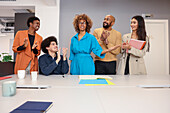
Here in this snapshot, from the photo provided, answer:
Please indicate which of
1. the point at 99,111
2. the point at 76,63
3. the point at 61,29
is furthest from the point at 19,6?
the point at 99,111

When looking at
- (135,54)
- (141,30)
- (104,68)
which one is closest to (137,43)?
(135,54)

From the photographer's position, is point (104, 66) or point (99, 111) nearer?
point (99, 111)

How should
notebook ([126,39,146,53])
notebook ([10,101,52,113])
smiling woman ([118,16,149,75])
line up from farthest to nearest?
smiling woman ([118,16,149,75])
notebook ([126,39,146,53])
notebook ([10,101,52,113])

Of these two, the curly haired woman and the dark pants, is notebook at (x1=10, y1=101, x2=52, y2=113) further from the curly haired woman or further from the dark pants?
the dark pants

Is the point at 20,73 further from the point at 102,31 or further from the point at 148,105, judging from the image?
the point at 102,31

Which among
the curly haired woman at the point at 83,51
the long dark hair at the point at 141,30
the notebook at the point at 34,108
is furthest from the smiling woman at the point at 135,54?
the notebook at the point at 34,108

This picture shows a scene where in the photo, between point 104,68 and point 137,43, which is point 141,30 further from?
point 104,68

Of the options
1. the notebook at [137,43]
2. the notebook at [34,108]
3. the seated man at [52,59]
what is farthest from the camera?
the notebook at [137,43]

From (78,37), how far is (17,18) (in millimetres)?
3319

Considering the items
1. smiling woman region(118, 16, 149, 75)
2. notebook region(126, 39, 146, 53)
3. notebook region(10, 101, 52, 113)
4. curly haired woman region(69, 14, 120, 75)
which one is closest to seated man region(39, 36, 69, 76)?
curly haired woman region(69, 14, 120, 75)

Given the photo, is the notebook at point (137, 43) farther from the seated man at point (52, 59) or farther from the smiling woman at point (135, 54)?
the seated man at point (52, 59)

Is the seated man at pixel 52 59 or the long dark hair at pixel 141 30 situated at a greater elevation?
the long dark hair at pixel 141 30

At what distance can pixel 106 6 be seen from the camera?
12.9ft

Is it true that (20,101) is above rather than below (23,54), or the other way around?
below
